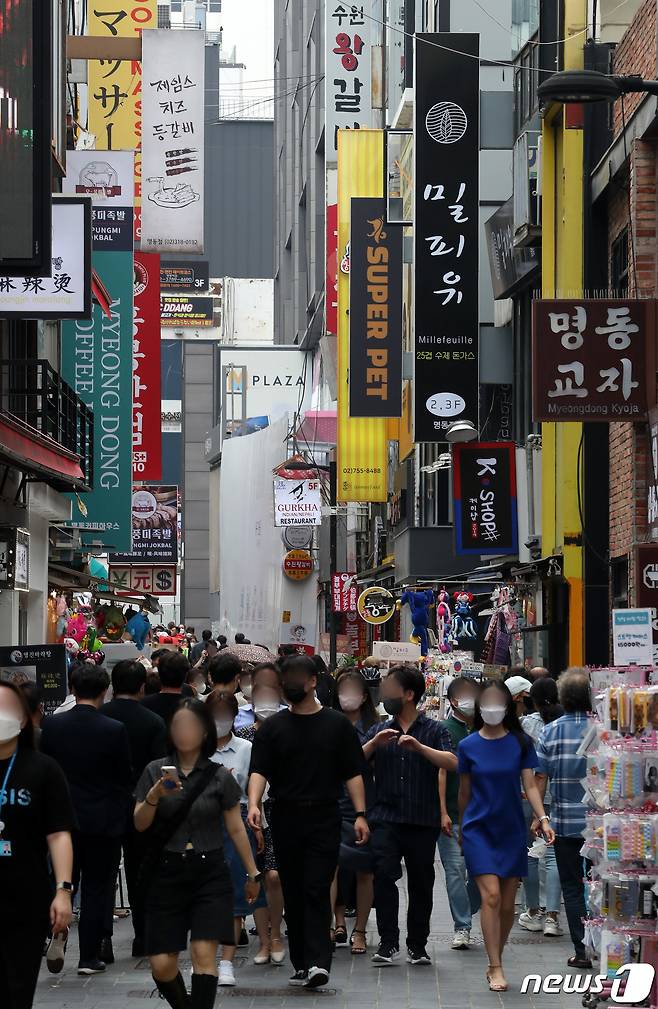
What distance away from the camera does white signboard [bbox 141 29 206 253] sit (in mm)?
25812

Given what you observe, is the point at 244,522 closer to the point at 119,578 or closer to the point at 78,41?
the point at 119,578

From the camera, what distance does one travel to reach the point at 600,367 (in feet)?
50.9

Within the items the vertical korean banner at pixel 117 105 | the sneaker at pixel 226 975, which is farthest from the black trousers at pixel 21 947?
the vertical korean banner at pixel 117 105

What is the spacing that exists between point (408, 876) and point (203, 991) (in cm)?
320

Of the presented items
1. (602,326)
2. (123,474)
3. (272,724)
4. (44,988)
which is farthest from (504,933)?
(123,474)

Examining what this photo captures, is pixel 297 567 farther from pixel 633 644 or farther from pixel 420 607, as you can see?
pixel 633 644

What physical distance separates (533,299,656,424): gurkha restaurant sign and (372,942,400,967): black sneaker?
6264 millimetres

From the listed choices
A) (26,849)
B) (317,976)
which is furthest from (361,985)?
(26,849)

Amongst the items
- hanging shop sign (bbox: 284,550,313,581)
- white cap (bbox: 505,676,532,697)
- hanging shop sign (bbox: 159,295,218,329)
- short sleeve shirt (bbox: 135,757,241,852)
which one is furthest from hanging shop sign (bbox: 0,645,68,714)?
hanging shop sign (bbox: 159,295,218,329)

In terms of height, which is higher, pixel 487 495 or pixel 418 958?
pixel 487 495

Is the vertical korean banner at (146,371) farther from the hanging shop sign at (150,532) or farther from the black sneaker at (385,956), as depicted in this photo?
the hanging shop sign at (150,532)

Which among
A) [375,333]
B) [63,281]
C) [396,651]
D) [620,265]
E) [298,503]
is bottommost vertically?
[396,651]

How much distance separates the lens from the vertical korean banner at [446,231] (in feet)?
80.7

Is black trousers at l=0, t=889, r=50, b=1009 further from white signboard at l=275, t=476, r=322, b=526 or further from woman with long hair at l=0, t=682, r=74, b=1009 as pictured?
white signboard at l=275, t=476, r=322, b=526
